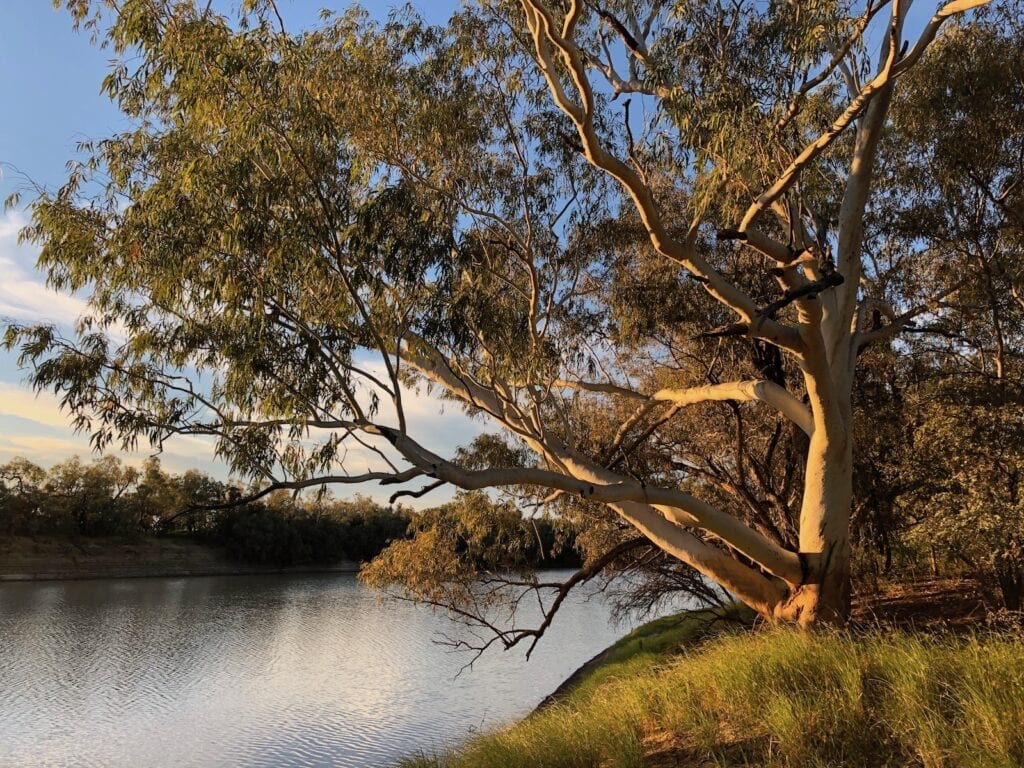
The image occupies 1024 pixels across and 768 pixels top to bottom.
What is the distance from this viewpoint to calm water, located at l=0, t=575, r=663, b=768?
8195 millimetres

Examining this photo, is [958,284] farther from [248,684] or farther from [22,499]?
[22,499]

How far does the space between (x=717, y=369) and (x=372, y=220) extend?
13.5 feet

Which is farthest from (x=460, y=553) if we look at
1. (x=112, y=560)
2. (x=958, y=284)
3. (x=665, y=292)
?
(x=112, y=560)


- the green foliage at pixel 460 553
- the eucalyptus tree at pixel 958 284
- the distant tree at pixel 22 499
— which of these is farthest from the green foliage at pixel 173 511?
the eucalyptus tree at pixel 958 284

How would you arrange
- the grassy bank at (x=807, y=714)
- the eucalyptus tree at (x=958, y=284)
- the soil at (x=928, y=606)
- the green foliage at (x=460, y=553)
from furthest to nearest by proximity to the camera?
the green foliage at (x=460, y=553), the soil at (x=928, y=606), the eucalyptus tree at (x=958, y=284), the grassy bank at (x=807, y=714)

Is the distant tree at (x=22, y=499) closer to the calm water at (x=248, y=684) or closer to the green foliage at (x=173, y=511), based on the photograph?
the green foliage at (x=173, y=511)

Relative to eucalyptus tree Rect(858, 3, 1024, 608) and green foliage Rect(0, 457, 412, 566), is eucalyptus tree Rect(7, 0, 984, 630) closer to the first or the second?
eucalyptus tree Rect(858, 3, 1024, 608)

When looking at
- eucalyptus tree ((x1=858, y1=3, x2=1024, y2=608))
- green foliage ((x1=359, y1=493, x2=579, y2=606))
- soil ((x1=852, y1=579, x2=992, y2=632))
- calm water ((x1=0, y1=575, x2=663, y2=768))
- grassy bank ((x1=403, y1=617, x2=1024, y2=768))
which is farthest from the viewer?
calm water ((x1=0, y1=575, x2=663, y2=768))

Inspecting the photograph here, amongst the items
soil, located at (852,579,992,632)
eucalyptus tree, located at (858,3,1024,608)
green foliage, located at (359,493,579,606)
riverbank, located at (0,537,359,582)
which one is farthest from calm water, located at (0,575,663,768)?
riverbank, located at (0,537,359,582)

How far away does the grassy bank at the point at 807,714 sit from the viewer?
2648 millimetres

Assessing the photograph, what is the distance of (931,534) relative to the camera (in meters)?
5.09

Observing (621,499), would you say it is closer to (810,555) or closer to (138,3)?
(810,555)

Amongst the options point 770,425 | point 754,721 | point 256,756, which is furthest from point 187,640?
point 754,721

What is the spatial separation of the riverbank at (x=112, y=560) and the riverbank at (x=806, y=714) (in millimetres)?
28386
